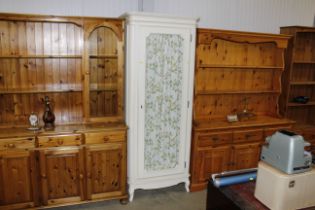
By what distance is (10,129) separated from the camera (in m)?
2.78

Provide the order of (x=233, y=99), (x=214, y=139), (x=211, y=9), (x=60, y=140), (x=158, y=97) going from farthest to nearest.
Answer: (x=233, y=99), (x=211, y=9), (x=214, y=139), (x=158, y=97), (x=60, y=140)

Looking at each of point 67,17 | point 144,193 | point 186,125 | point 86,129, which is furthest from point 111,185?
point 67,17

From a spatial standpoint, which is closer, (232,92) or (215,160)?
(215,160)

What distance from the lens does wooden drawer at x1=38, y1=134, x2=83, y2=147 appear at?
2.68m

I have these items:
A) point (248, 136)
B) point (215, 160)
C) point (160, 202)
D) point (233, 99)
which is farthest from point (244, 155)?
point (160, 202)

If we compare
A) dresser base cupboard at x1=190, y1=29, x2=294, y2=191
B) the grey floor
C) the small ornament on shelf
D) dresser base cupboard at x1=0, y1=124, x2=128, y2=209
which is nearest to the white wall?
dresser base cupboard at x1=190, y1=29, x2=294, y2=191

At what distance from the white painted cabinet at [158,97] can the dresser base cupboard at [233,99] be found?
0.24m

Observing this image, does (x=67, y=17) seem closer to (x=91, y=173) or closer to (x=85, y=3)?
(x=85, y=3)

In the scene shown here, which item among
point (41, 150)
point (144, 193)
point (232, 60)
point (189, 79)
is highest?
point (232, 60)

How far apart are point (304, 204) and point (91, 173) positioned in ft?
6.59

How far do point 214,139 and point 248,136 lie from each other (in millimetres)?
490

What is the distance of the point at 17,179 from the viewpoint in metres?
2.67

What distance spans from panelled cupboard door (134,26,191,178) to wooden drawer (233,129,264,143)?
26.5 inches

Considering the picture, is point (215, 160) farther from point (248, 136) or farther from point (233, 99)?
point (233, 99)
